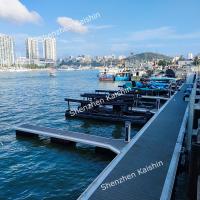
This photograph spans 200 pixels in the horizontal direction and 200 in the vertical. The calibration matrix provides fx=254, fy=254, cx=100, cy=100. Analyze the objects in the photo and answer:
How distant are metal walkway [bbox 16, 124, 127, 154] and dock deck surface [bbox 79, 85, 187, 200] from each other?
187 cm

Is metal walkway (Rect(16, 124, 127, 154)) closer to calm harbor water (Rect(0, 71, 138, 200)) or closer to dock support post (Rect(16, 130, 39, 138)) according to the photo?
dock support post (Rect(16, 130, 39, 138))

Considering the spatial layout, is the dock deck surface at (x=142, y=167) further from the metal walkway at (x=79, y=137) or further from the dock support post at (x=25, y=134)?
the dock support post at (x=25, y=134)

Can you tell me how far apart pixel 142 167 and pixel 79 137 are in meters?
8.44

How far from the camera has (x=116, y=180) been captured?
35.6 ft

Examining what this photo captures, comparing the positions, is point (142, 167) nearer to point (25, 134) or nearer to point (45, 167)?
point (45, 167)

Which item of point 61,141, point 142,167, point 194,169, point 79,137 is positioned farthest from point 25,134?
point 194,169

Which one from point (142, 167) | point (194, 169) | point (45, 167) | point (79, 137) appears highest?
point (194, 169)

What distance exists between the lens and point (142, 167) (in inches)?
476

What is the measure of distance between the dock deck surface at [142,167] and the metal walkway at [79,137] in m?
1.87

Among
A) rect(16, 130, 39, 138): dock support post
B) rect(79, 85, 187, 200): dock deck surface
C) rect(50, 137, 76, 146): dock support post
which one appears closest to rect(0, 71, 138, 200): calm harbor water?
rect(50, 137, 76, 146): dock support post

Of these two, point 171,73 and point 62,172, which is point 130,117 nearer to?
point 62,172

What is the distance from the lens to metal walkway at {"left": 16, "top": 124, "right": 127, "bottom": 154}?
1755cm

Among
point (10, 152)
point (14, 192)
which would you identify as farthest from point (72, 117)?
point (14, 192)

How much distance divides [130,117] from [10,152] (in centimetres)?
1345
